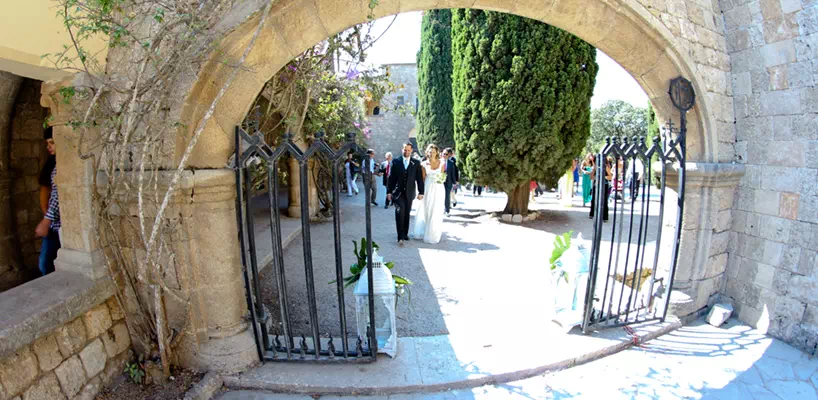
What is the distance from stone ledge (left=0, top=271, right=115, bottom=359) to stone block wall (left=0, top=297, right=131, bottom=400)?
0.06 metres

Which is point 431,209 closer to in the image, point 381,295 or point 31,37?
point 381,295

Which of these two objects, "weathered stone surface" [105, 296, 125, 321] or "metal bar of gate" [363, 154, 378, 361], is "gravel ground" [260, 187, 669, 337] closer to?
"metal bar of gate" [363, 154, 378, 361]

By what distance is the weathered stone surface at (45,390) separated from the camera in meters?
2.02

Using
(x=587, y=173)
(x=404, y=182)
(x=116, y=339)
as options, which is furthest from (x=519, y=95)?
(x=116, y=339)

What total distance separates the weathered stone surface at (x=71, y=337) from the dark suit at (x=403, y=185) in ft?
13.7

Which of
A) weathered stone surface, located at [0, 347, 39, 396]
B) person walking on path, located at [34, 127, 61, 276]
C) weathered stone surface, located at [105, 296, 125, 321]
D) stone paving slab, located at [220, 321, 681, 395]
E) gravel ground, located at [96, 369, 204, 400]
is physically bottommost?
stone paving slab, located at [220, 321, 681, 395]

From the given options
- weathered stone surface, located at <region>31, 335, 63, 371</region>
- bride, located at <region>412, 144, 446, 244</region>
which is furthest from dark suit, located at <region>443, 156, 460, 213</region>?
weathered stone surface, located at <region>31, 335, 63, 371</region>

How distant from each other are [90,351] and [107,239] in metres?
0.63

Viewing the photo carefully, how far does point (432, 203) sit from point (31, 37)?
4.76 m

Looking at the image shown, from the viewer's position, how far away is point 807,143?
313 centimetres

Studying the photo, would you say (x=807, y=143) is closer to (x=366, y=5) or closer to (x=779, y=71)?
(x=779, y=71)

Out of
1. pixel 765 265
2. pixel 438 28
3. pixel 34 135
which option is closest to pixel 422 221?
pixel 765 265

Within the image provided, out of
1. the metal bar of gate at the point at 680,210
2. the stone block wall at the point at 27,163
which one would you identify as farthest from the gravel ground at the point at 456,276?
the stone block wall at the point at 27,163

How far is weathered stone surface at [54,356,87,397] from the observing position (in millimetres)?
2182
